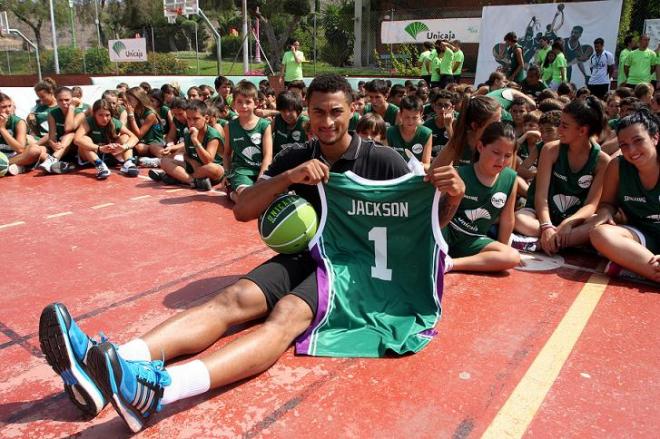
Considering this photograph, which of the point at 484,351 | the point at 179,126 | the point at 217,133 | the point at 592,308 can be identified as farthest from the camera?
the point at 179,126

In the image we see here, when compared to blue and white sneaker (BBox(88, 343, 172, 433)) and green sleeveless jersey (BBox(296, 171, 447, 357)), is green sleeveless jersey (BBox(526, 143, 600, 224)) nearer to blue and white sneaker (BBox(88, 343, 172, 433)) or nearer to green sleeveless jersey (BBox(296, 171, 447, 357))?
green sleeveless jersey (BBox(296, 171, 447, 357))

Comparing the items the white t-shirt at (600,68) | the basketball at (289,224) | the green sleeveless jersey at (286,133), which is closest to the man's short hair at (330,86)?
the basketball at (289,224)

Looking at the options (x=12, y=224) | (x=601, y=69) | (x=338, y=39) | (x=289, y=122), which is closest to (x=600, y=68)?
(x=601, y=69)

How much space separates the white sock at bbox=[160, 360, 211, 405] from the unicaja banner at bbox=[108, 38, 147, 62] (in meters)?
27.3

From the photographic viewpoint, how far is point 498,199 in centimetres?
415

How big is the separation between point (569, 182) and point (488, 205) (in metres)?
1.12

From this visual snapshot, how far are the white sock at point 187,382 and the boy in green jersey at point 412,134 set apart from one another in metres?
4.26

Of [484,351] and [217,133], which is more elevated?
[217,133]

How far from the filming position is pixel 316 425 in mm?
2354

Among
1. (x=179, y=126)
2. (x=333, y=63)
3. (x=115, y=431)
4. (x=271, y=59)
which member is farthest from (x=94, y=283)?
(x=271, y=59)

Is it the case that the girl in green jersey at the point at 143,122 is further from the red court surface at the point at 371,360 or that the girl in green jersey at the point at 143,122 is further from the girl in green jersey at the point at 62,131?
the red court surface at the point at 371,360

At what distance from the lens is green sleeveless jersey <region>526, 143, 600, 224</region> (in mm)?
4684

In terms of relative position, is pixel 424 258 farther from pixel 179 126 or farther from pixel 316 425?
pixel 179 126

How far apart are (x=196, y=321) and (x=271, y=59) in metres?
37.3
